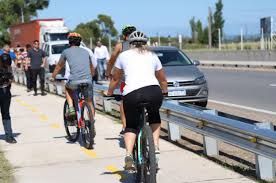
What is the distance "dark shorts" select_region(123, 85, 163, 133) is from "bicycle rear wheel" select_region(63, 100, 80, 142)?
10.7 feet

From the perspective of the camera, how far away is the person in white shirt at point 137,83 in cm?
641

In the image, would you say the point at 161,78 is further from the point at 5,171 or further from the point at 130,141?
the point at 5,171

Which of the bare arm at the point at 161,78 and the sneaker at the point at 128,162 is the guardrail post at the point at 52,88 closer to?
the bare arm at the point at 161,78

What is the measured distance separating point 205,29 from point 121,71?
7654 cm

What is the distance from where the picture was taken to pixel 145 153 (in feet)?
21.1

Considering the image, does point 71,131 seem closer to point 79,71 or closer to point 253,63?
point 79,71

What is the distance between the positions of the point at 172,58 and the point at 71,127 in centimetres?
535

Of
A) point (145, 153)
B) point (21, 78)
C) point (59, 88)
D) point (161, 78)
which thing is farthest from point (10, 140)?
point (21, 78)

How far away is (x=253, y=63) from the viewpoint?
32.3m

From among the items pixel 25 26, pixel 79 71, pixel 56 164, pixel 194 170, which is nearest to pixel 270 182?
pixel 194 170

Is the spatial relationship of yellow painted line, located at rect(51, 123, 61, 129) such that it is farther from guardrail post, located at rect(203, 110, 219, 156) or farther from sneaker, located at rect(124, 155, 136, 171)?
sneaker, located at rect(124, 155, 136, 171)

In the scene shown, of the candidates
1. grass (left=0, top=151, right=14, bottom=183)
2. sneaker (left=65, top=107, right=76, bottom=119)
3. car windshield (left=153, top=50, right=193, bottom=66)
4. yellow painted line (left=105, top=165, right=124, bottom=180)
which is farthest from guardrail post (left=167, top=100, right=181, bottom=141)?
car windshield (left=153, top=50, right=193, bottom=66)

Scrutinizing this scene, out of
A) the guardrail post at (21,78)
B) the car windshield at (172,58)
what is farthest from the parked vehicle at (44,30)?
the car windshield at (172,58)

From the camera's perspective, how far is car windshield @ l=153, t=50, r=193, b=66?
14.9m
